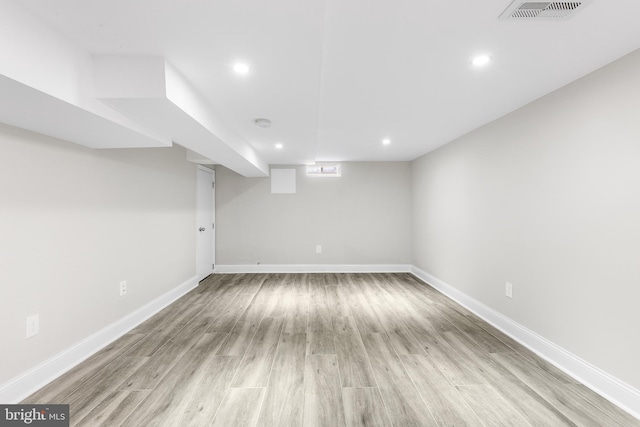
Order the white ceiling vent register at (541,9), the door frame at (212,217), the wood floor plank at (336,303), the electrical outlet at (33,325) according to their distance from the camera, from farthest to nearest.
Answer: the door frame at (212,217)
the wood floor plank at (336,303)
the electrical outlet at (33,325)
the white ceiling vent register at (541,9)

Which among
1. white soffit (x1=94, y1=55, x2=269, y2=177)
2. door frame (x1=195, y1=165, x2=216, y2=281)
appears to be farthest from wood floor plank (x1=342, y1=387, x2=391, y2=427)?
door frame (x1=195, y1=165, x2=216, y2=281)

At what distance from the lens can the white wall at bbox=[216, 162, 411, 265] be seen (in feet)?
18.0

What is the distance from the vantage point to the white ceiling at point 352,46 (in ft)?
4.30

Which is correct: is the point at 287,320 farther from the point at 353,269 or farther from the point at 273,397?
the point at 353,269

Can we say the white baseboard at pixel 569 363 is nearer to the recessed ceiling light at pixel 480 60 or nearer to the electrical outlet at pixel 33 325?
the recessed ceiling light at pixel 480 60

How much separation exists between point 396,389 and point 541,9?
7.79 ft

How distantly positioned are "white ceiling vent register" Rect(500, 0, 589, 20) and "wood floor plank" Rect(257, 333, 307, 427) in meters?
2.49

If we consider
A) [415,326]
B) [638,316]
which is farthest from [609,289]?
[415,326]

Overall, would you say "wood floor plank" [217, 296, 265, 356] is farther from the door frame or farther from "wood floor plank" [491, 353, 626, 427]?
"wood floor plank" [491, 353, 626, 427]

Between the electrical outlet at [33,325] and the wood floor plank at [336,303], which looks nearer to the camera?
the electrical outlet at [33,325]

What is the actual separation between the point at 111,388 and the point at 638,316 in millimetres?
3526

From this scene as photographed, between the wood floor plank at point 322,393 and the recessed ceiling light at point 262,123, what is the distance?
2314 millimetres

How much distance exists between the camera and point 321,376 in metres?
2.04

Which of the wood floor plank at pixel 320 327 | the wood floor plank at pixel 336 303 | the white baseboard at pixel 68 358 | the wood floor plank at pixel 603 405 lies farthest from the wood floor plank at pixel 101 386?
the wood floor plank at pixel 603 405
